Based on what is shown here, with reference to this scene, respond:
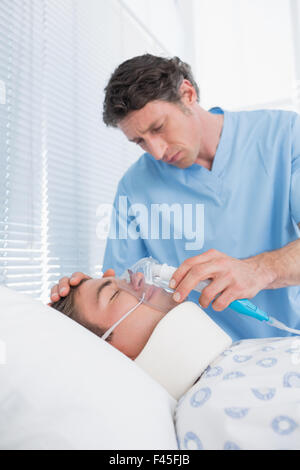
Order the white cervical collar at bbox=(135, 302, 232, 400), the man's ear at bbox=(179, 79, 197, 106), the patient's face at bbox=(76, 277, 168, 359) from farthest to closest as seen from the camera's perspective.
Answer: the man's ear at bbox=(179, 79, 197, 106) → the patient's face at bbox=(76, 277, 168, 359) → the white cervical collar at bbox=(135, 302, 232, 400)

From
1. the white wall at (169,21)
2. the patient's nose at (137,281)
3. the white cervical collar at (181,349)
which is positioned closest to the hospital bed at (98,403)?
the white cervical collar at (181,349)

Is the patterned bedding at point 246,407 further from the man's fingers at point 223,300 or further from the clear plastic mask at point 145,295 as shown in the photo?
the clear plastic mask at point 145,295

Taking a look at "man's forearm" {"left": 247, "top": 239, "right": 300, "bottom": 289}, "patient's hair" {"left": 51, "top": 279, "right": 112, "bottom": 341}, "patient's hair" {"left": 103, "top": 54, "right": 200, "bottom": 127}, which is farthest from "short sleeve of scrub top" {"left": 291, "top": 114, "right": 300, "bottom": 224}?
"patient's hair" {"left": 51, "top": 279, "right": 112, "bottom": 341}

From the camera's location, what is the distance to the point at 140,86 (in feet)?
4.44

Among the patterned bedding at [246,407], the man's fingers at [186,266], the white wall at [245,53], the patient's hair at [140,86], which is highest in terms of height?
the white wall at [245,53]

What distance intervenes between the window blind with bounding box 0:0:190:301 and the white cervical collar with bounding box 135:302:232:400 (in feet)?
2.50

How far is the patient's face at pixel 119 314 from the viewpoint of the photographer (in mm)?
1055

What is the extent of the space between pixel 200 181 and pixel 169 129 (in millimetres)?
254

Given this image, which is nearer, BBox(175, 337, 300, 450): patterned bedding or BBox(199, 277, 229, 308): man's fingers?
BBox(175, 337, 300, 450): patterned bedding

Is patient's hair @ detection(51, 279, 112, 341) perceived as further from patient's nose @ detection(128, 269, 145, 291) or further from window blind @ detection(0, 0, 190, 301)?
window blind @ detection(0, 0, 190, 301)

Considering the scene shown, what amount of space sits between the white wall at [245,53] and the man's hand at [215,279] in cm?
250

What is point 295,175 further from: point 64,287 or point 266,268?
point 64,287

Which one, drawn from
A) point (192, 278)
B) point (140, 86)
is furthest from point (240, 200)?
point (192, 278)

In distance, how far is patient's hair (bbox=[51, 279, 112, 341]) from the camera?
108cm
